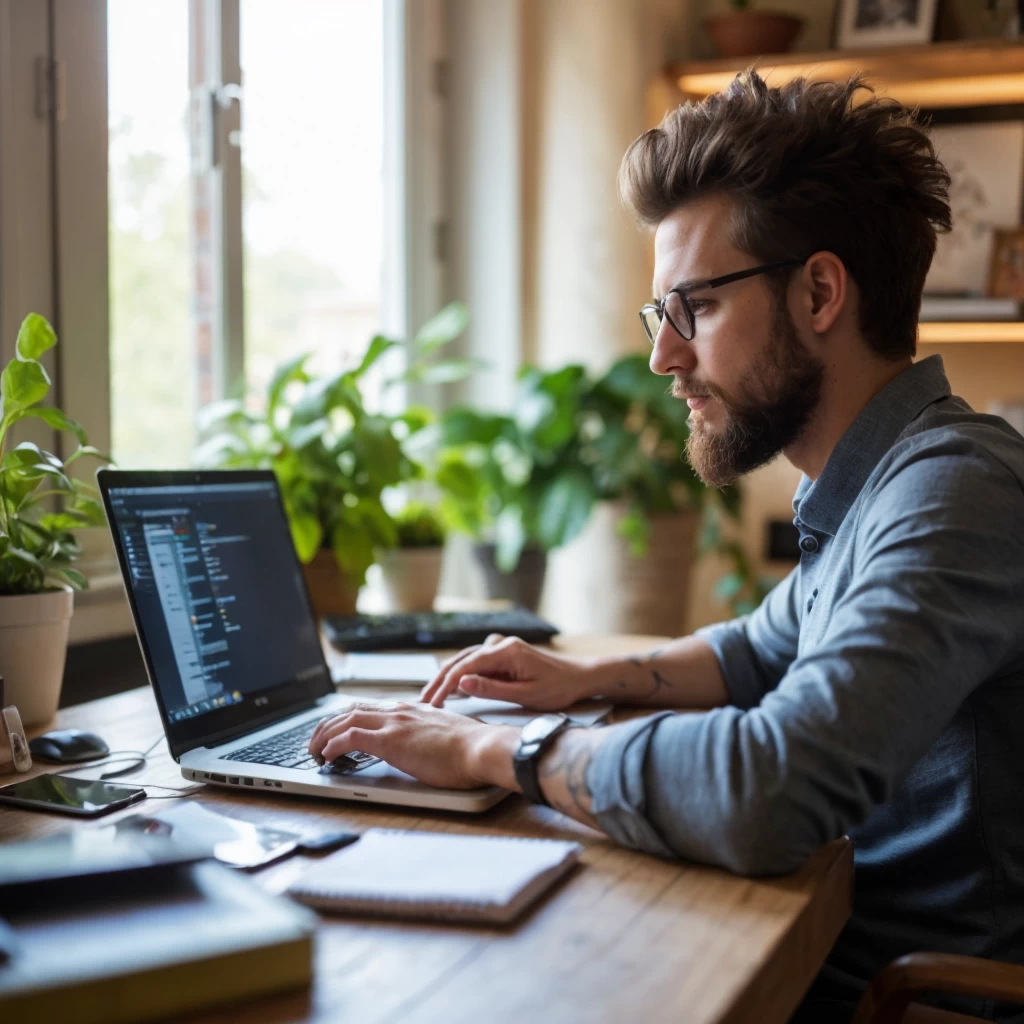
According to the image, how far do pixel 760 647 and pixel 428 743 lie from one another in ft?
1.79

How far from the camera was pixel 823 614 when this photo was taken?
1.13 m

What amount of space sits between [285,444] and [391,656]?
0.49m

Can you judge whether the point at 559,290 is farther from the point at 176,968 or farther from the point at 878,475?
the point at 176,968

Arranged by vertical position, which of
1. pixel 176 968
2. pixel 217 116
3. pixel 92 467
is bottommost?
pixel 176 968

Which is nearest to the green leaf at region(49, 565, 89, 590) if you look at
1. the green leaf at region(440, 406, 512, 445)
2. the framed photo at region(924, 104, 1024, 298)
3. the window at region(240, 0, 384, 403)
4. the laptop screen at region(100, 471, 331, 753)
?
the laptop screen at region(100, 471, 331, 753)

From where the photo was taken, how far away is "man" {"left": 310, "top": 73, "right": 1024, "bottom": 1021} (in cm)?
85

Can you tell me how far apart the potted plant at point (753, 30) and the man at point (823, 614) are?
1.90 meters

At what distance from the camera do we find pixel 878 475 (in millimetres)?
Answer: 1092

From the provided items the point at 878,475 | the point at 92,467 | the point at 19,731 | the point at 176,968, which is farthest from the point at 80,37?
the point at 176,968

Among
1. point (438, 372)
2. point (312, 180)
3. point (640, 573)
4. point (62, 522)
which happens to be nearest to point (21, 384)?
point (62, 522)

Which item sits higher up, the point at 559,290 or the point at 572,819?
the point at 559,290

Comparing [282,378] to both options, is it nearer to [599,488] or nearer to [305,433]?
[305,433]

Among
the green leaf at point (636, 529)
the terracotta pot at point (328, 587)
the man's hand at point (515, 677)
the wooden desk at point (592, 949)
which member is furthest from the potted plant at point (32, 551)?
the green leaf at point (636, 529)

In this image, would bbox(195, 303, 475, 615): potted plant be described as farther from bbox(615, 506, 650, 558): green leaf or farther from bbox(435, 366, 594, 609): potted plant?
bbox(615, 506, 650, 558): green leaf
